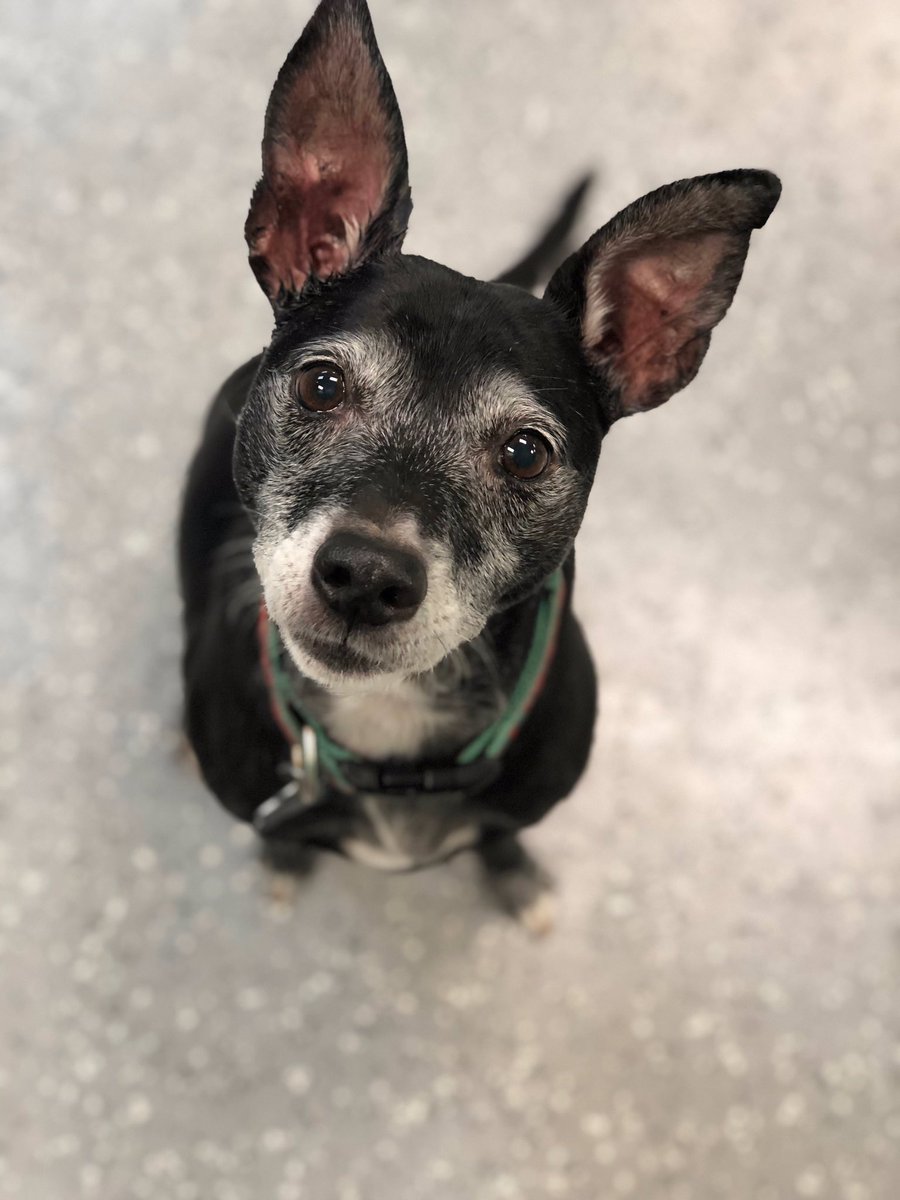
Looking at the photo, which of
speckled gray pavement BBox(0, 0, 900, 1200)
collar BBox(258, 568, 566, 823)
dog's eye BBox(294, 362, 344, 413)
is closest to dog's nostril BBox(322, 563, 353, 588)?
dog's eye BBox(294, 362, 344, 413)

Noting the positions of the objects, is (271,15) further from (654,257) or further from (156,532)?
(654,257)

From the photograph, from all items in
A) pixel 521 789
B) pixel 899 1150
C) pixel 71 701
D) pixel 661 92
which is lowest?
pixel 899 1150

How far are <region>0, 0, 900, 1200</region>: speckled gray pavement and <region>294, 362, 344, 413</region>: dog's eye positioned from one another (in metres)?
1.00

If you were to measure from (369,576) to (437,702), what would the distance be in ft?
1.28

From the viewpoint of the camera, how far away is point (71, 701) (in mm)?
2029

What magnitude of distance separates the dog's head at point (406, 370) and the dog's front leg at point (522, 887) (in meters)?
0.87

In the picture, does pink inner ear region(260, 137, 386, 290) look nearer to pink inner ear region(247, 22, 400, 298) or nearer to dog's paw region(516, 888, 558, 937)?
pink inner ear region(247, 22, 400, 298)

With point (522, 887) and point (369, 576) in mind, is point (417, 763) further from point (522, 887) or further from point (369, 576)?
point (522, 887)

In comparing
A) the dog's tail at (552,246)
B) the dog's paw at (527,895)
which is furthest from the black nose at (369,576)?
the dog's paw at (527,895)

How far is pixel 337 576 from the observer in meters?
1.04

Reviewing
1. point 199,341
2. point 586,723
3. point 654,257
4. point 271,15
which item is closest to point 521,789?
point 586,723

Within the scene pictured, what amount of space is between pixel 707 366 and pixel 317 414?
1.34 metres

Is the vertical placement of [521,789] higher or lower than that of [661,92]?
lower

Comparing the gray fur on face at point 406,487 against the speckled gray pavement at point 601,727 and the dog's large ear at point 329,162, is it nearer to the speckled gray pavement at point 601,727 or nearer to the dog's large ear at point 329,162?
the dog's large ear at point 329,162
